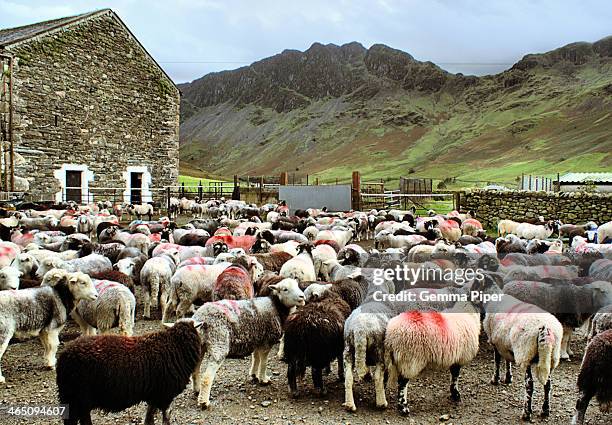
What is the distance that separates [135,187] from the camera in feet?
95.6

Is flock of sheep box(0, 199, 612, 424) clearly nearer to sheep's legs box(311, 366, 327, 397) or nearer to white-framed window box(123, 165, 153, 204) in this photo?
sheep's legs box(311, 366, 327, 397)

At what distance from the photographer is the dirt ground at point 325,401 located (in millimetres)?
5723

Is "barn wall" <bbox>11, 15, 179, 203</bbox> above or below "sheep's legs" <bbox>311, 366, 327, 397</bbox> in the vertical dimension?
above

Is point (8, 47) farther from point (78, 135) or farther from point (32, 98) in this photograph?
point (78, 135)

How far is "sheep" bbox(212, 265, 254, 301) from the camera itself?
7547mm

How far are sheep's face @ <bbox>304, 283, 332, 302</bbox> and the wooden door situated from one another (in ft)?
72.1

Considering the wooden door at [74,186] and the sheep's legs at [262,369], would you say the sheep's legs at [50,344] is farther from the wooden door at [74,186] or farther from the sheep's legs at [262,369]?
the wooden door at [74,186]

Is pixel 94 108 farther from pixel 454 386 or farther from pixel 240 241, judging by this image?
pixel 454 386

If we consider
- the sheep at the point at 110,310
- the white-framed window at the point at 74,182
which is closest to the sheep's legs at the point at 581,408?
the sheep at the point at 110,310

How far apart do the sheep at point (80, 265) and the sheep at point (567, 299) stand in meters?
6.81

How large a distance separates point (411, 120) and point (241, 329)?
444ft

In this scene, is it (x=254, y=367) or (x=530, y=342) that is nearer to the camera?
(x=530, y=342)

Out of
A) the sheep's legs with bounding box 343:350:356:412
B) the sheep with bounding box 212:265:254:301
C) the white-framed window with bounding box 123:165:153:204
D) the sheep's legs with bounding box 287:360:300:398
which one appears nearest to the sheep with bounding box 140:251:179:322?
the sheep with bounding box 212:265:254:301

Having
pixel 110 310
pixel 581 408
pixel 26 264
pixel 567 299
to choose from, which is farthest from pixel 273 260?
pixel 581 408
